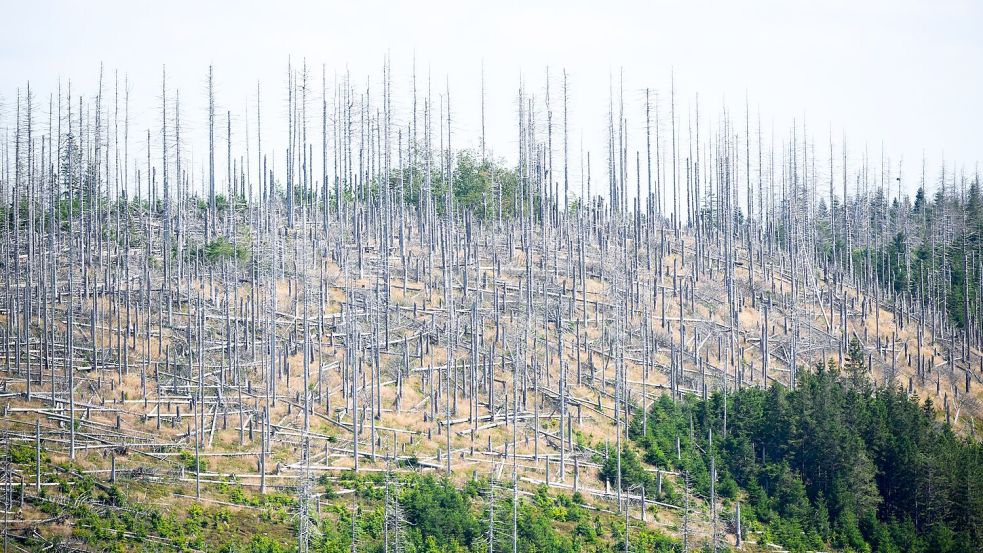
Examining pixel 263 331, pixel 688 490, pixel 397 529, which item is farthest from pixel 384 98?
pixel 397 529

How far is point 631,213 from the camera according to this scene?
100 meters

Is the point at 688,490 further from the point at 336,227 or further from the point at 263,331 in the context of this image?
the point at 336,227

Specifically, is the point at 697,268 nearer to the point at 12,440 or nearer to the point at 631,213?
the point at 631,213

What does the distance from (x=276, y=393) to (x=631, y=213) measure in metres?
47.8

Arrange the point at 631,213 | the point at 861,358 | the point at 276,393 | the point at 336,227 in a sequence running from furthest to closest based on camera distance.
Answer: the point at 631,213, the point at 336,227, the point at 861,358, the point at 276,393

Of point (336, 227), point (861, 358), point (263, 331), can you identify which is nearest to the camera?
point (263, 331)

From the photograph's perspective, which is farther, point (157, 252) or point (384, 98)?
point (384, 98)

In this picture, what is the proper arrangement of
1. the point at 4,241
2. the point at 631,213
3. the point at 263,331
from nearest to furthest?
the point at 263,331
the point at 4,241
the point at 631,213

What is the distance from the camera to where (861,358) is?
7400 centimetres

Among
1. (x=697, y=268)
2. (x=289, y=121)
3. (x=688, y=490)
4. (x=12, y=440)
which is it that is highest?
(x=289, y=121)

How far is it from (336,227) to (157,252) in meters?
14.3

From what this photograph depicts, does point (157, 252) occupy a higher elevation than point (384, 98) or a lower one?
lower

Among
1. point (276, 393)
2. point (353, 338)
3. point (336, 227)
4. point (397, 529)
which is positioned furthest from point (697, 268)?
point (397, 529)

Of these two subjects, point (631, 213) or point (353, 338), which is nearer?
point (353, 338)
